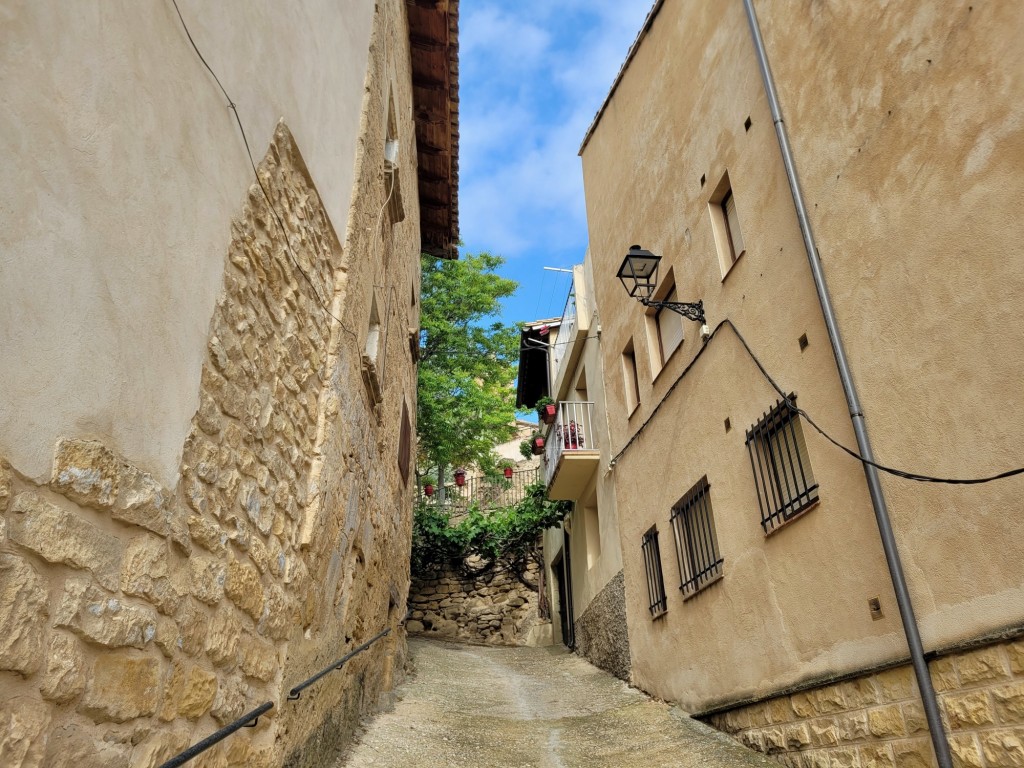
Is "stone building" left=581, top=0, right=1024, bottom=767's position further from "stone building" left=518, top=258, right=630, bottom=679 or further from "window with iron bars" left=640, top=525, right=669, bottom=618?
"stone building" left=518, top=258, right=630, bottom=679

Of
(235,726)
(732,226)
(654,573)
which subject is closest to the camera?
(235,726)

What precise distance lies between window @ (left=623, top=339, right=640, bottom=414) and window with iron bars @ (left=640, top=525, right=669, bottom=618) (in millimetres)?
1706

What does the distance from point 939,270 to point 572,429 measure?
773 cm

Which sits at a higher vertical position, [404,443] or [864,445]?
[404,443]

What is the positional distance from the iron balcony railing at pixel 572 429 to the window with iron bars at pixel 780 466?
5.06 m

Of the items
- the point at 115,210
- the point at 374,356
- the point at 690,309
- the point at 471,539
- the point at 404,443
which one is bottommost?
the point at 115,210

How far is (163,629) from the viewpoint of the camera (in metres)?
2.64

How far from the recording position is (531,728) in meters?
6.67

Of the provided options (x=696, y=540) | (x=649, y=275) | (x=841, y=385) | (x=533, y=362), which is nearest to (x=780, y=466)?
(x=841, y=385)

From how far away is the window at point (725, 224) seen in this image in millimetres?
7031

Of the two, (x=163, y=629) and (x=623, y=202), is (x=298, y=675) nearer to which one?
(x=163, y=629)

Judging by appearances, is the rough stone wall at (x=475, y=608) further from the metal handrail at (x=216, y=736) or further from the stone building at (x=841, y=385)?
the metal handrail at (x=216, y=736)

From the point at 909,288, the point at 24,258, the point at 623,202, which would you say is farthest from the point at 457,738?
the point at 623,202

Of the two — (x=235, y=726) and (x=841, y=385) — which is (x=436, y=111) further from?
(x=235, y=726)
